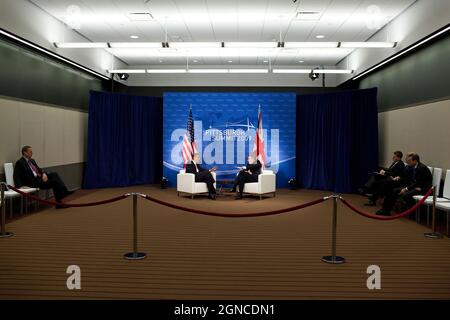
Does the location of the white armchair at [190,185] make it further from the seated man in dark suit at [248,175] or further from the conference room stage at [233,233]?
the seated man in dark suit at [248,175]

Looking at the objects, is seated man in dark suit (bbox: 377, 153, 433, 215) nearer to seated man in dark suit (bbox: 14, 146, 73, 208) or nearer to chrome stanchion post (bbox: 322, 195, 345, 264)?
chrome stanchion post (bbox: 322, 195, 345, 264)

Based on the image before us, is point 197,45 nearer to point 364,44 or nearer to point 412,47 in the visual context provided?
point 364,44

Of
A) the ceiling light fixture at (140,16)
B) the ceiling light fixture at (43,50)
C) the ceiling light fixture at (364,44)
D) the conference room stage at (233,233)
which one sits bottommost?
the conference room stage at (233,233)

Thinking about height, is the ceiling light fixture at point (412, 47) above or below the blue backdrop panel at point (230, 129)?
above

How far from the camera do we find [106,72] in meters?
13.1

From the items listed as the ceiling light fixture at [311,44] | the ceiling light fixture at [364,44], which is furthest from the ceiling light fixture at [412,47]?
the ceiling light fixture at [311,44]

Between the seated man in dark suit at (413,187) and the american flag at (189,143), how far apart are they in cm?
520

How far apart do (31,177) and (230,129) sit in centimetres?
622

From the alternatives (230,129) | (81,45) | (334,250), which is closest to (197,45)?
(81,45)

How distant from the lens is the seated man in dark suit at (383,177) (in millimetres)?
8586

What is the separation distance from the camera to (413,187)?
7.39 meters

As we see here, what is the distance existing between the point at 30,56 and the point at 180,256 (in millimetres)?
6311

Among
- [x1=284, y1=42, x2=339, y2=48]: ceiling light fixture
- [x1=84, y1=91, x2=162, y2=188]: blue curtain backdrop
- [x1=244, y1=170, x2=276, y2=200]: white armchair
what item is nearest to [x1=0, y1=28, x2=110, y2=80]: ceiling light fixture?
[x1=84, y1=91, x2=162, y2=188]: blue curtain backdrop
